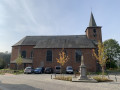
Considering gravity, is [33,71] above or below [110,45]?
below

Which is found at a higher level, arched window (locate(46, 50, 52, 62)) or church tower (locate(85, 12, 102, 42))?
church tower (locate(85, 12, 102, 42))

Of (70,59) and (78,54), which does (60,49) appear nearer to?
(70,59)

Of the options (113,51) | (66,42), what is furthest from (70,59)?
(113,51)

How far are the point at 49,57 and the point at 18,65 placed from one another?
950 centimetres

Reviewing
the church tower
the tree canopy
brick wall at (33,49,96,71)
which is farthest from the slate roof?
the tree canopy

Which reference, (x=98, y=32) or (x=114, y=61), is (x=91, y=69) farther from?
(x=114, y=61)

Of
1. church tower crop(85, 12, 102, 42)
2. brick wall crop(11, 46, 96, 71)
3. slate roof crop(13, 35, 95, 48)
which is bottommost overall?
brick wall crop(11, 46, 96, 71)

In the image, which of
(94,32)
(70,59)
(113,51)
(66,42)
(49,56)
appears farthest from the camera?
(113,51)

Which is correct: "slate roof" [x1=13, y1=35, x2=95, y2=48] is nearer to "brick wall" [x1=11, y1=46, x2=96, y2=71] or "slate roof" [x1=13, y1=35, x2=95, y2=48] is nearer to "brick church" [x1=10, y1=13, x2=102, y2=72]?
"brick church" [x1=10, y1=13, x2=102, y2=72]

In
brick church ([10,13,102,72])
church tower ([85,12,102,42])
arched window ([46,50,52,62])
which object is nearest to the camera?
brick church ([10,13,102,72])

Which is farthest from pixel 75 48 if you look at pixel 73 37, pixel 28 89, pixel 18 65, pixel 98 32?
pixel 28 89

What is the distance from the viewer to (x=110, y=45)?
53312 mm

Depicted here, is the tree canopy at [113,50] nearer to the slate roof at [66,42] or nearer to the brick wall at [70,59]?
the slate roof at [66,42]

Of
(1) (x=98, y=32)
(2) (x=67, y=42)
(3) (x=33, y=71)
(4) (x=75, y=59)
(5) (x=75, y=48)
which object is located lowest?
(3) (x=33, y=71)
